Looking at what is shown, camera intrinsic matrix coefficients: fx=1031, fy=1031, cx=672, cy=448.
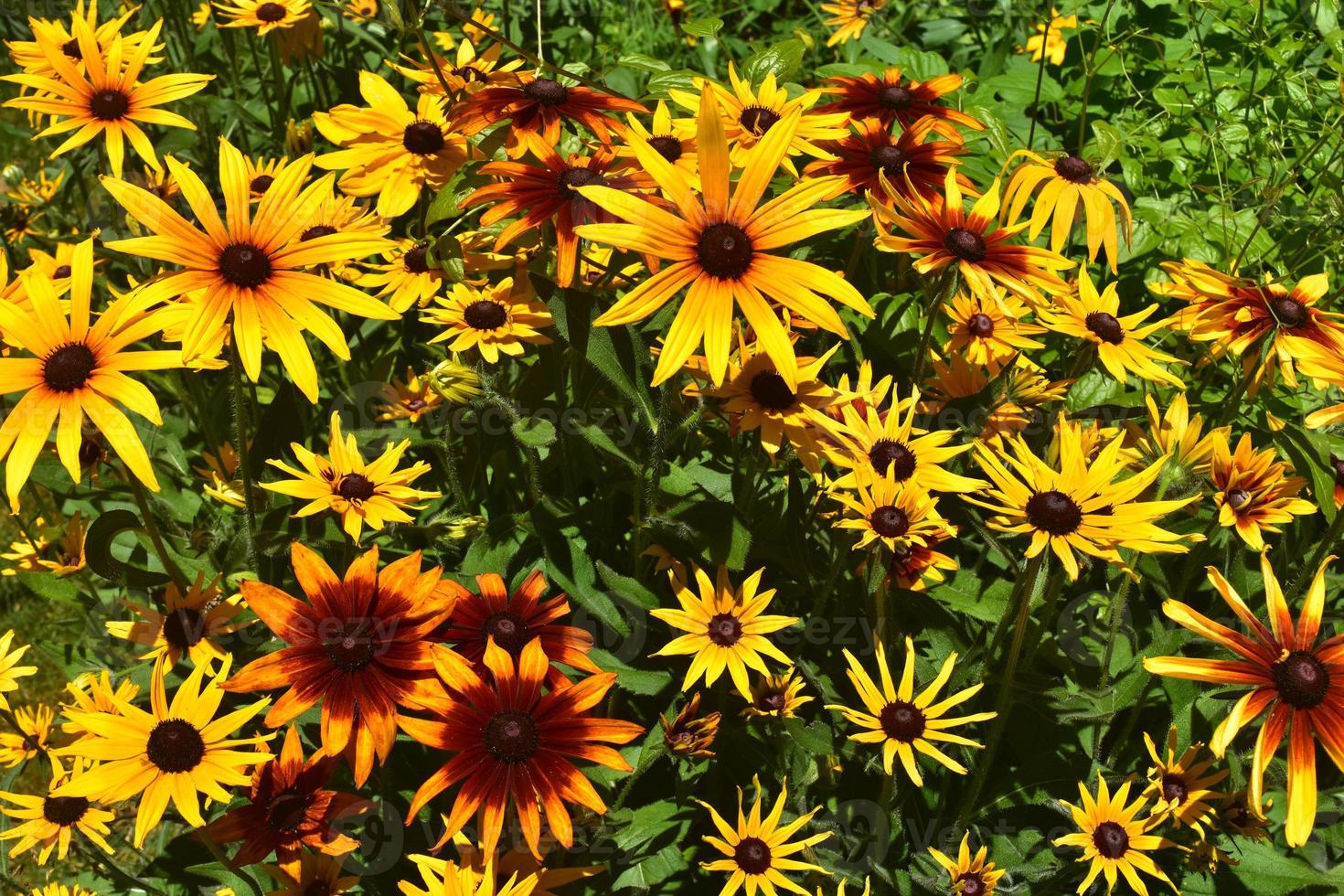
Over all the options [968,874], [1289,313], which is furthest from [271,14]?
[968,874]

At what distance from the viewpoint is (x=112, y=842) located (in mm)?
2590

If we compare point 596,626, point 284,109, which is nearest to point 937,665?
point 596,626

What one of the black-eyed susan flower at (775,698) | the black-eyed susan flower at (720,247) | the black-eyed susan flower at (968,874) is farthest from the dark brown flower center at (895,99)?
the black-eyed susan flower at (968,874)

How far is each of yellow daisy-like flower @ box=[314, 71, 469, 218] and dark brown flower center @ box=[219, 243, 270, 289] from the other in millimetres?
412

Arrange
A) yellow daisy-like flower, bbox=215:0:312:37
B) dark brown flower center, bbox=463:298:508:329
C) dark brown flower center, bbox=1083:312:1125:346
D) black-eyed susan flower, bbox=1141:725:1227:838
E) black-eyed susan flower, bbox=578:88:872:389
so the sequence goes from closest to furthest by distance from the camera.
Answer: black-eyed susan flower, bbox=578:88:872:389 → black-eyed susan flower, bbox=1141:725:1227:838 → dark brown flower center, bbox=1083:312:1125:346 → dark brown flower center, bbox=463:298:508:329 → yellow daisy-like flower, bbox=215:0:312:37

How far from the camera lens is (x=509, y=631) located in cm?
150

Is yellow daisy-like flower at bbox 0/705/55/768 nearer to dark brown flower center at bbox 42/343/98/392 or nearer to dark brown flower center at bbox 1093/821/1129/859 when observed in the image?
dark brown flower center at bbox 42/343/98/392

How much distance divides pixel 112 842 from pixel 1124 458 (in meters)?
2.53

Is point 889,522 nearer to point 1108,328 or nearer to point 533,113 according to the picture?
point 1108,328

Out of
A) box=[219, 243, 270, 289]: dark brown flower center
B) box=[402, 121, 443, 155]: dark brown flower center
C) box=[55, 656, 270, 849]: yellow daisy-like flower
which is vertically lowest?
box=[55, 656, 270, 849]: yellow daisy-like flower

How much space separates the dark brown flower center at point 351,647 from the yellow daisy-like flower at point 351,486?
35 centimetres

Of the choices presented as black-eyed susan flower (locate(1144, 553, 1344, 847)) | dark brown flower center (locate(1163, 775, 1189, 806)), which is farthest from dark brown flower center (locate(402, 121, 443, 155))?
dark brown flower center (locate(1163, 775, 1189, 806))

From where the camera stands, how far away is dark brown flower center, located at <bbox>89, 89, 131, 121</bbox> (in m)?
2.04

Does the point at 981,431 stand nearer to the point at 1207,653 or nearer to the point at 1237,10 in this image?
the point at 1207,653
